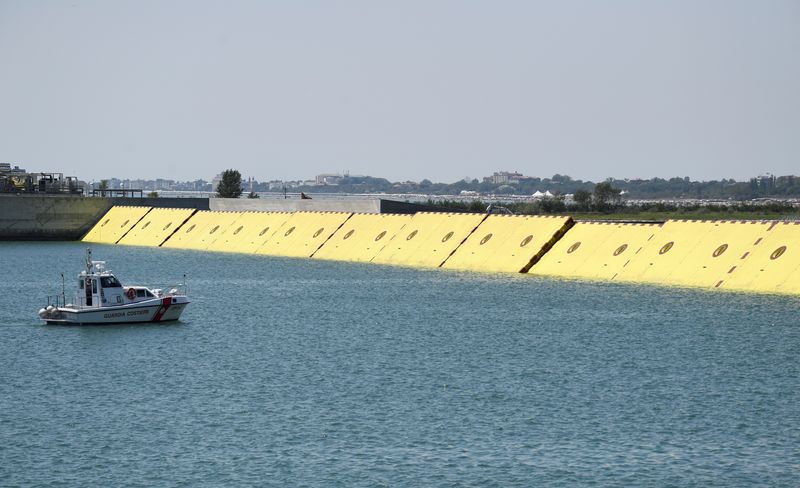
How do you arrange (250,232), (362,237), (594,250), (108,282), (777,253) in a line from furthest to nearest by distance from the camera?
(250,232) → (362,237) → (594,250) → (777,253) → (108,282)

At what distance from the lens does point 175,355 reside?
45.2 m

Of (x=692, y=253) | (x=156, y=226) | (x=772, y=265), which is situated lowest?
(x=772, y=265)

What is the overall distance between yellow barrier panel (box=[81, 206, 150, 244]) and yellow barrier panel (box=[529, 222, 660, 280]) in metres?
47.6

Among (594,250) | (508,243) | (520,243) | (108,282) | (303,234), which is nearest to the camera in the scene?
(108,282)

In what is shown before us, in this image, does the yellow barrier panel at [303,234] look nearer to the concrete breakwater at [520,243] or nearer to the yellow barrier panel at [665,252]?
the concrete breakwater at [520,243]

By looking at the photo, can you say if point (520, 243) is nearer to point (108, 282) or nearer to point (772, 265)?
point (772, 265)

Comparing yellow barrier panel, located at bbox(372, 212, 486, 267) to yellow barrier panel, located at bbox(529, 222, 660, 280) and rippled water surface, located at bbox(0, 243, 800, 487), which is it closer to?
yellow barrier panel, located at bbox(529, 222, 660, 280)

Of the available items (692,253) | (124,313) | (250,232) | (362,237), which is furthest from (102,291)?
(250,232)

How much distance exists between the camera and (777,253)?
6341 centimetres

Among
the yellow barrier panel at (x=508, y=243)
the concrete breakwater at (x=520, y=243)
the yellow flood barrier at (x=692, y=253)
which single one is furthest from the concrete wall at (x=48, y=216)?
the yellow flood barrier at (x=692, y=253)

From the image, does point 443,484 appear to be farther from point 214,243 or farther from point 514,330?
point 214,243

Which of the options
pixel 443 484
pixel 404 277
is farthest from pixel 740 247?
pixel 443 484

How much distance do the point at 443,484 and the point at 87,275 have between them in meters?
29.8

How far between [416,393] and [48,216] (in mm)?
78212
